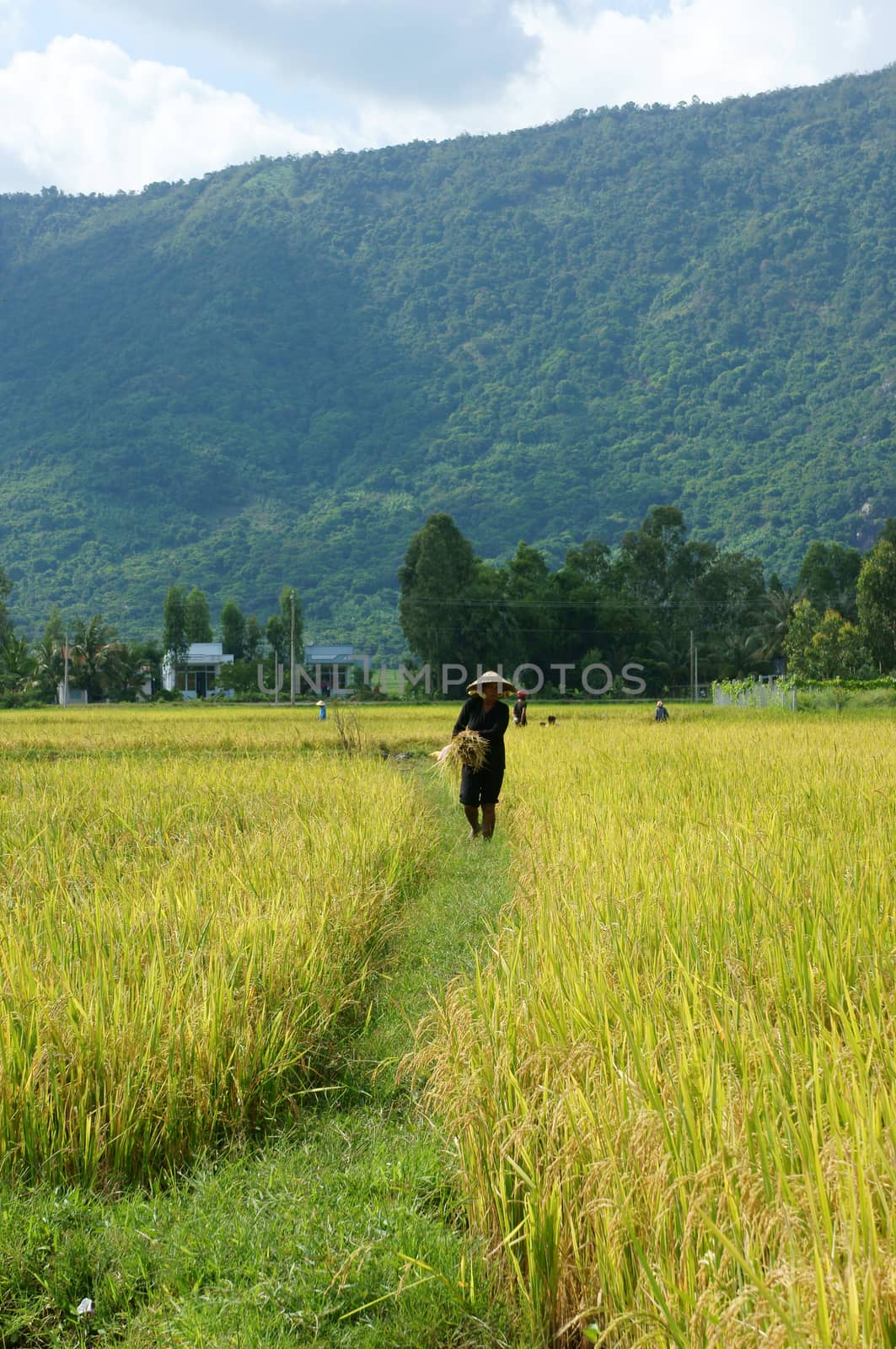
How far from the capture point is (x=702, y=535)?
123 m

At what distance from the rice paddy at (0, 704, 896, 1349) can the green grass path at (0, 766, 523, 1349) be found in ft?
0.17

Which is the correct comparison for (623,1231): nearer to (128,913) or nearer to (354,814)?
(128,913)

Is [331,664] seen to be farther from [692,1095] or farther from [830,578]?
[692,1095]

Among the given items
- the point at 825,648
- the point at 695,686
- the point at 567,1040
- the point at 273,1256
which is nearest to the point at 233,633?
the point at 695,686

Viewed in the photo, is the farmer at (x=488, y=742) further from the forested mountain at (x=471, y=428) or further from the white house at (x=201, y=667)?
the forested mountain at (x=471, y=428)

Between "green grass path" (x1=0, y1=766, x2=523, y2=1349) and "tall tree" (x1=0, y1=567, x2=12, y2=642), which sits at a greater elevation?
"tall tree" (x1=0, y1=567, x2=12, y2=642)

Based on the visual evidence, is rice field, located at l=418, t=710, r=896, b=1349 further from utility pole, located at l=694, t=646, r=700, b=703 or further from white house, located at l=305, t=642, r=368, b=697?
white house, located at l=305, t=642, r=368, b=697

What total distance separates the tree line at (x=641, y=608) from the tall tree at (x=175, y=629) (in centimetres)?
2301

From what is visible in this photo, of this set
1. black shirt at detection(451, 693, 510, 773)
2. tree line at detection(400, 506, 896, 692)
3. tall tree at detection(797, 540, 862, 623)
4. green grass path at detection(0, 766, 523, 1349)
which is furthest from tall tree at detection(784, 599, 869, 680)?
green grass path at detection(0, 766, 523, 1349)

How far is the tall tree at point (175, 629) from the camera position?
81625 millimetres

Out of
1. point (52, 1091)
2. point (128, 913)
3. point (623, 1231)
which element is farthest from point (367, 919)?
point (623, 1231)

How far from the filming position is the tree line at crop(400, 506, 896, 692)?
6172cm

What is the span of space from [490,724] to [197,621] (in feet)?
278

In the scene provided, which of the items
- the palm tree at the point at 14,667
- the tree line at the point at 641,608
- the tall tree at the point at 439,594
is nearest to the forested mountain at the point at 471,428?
the tree line at the point at 641,608
